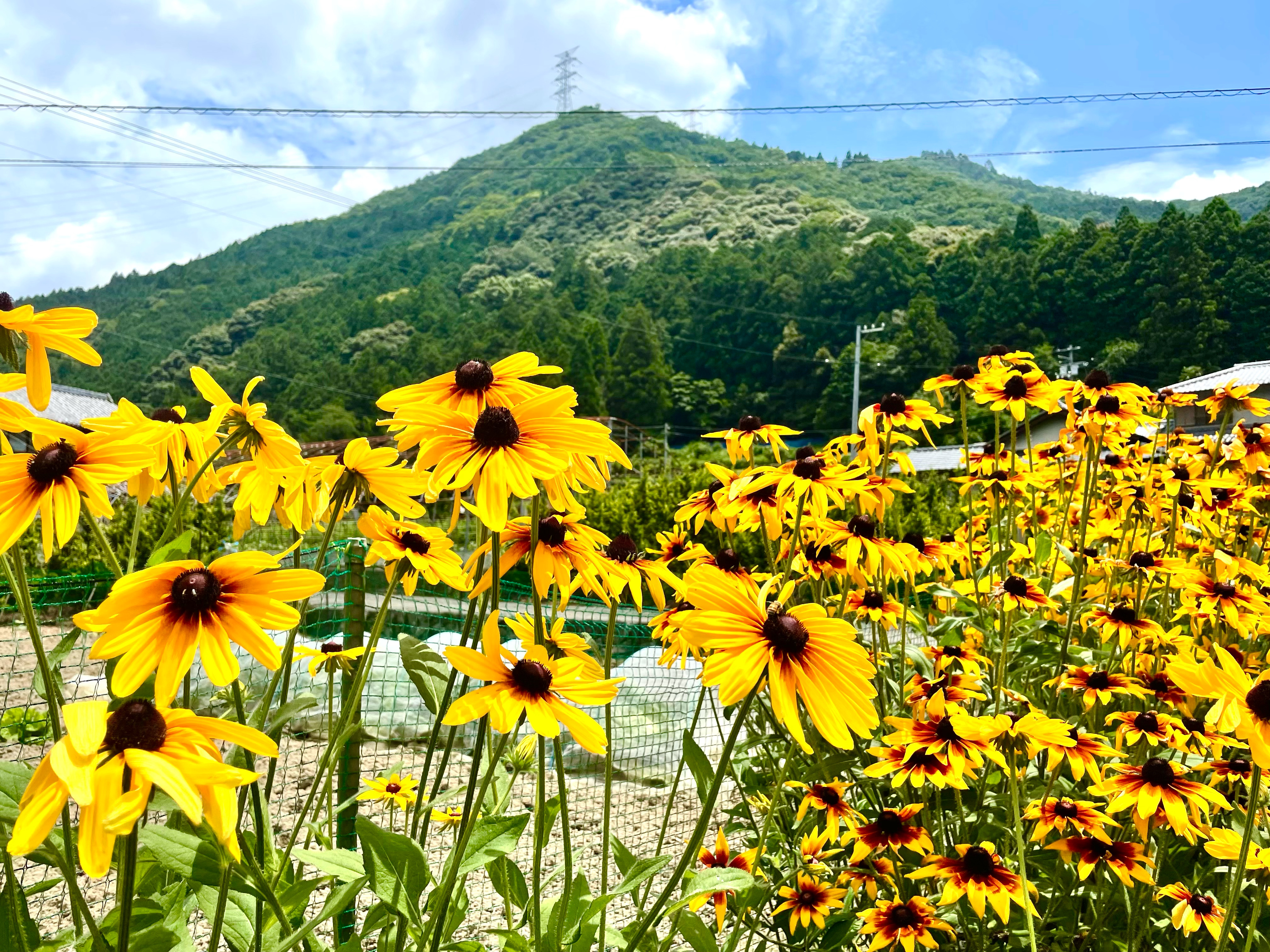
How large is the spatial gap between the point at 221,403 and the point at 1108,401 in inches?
91.8

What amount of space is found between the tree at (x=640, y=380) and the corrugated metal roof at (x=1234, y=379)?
40346 millimetres

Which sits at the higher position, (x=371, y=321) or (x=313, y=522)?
(x=371, y=321)

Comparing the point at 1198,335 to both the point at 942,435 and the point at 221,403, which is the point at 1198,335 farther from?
the point at 221,403

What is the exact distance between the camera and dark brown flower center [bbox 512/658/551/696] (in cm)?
89

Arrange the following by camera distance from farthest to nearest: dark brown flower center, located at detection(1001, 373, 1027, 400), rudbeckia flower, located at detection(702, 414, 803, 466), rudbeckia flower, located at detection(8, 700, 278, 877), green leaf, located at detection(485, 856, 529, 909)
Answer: dark brown flower center, located at detection(1001, 373, 1027, 400) → rudbeckia flower, located at detection(702, 414, 803, 466) → green leaf, located at detection(485, 856, 529, 909) → rudbeckia flower, located at detection(8, 700, 278, 877)

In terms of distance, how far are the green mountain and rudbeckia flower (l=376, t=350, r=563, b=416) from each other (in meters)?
39.3

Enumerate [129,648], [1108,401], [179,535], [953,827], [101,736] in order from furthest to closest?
[1108,401]
[953,827]
[179,535]
[129,648]
[101,736]

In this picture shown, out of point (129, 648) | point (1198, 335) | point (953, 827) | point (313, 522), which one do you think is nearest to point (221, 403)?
point (313, 522)

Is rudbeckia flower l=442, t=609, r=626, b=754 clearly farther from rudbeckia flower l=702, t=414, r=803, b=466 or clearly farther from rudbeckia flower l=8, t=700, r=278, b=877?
rudbeckia flower l=702, t=414, r=803, b=466

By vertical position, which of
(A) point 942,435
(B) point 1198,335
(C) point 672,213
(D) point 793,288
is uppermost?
(C) point 672,213

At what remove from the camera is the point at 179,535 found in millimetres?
913

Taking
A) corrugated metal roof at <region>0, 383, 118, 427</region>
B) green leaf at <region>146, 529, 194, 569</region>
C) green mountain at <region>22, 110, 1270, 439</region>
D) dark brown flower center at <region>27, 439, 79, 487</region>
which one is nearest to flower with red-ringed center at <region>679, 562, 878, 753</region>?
green leaf at <region>146, 529, 194, 569</region>

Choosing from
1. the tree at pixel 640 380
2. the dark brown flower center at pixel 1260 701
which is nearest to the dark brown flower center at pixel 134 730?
the dark brown flower center at pixel 1260 701

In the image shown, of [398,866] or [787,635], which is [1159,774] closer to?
[787,635]
